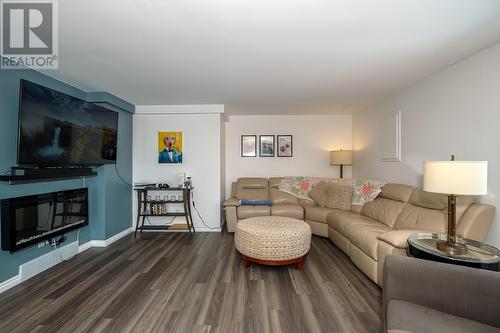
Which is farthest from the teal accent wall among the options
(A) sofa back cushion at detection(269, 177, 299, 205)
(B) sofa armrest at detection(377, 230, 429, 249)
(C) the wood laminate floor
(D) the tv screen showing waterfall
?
(B) sofa armrest at detection(377, 230, 429, 249)

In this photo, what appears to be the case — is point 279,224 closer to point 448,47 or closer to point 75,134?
point 448,47

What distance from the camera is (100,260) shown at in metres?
2.75

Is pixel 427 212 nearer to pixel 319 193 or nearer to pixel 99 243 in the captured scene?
pixel 319 193

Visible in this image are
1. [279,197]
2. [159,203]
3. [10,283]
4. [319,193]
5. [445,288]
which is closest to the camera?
[445,288]

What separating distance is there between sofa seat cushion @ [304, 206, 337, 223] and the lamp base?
72.1 inches

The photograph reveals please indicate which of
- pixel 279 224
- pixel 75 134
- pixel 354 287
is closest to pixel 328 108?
pixel 279 224

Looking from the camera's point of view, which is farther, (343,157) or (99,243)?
(343,157)

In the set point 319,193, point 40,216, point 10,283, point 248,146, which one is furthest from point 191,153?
point 10,283

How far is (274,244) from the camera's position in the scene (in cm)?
232

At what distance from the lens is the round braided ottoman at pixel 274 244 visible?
2.32 meters

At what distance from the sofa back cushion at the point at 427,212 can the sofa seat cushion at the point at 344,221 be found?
38 cm

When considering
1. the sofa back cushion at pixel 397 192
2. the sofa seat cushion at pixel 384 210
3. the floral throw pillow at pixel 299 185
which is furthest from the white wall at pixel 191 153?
the sofa back cushion at pixel 397 192

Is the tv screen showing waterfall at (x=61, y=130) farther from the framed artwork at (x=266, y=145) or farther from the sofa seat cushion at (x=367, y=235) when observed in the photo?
the sofa seat cushion at (x=367, y=235)

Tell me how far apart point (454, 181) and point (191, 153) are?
3.58m
